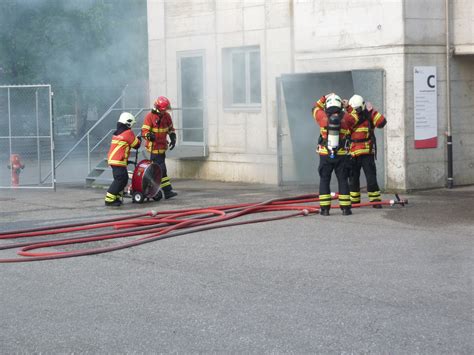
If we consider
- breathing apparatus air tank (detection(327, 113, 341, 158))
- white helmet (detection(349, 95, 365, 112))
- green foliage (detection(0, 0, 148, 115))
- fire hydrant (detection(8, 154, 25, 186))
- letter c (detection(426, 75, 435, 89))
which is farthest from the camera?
fire hydrant (detection(8, 154, 25, 186))

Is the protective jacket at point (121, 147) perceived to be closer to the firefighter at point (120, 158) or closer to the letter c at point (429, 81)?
the firefighter at point (120, 158)

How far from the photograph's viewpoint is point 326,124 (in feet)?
41.2

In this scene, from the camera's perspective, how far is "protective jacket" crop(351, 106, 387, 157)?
1323cm

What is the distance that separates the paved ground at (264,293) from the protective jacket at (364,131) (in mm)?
1431

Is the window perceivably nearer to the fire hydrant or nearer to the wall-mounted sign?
the wall-mounted sign

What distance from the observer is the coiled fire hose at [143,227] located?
10.2 metres

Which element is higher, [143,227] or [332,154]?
[332,154]

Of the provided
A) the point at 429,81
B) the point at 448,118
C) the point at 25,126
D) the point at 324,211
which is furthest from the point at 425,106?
the point at 25,126

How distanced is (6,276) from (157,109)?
695cm

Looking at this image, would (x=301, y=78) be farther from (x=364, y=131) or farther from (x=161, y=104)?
(x=364, y=131)

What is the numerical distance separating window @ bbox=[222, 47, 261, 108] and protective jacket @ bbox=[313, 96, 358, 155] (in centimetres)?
504

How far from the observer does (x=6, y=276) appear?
8.78 meters

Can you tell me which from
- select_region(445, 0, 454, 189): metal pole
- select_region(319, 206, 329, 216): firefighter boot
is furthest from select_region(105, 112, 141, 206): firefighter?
select_region(445, 0, 454, 189): metal pole

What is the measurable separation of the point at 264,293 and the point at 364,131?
238 inches
